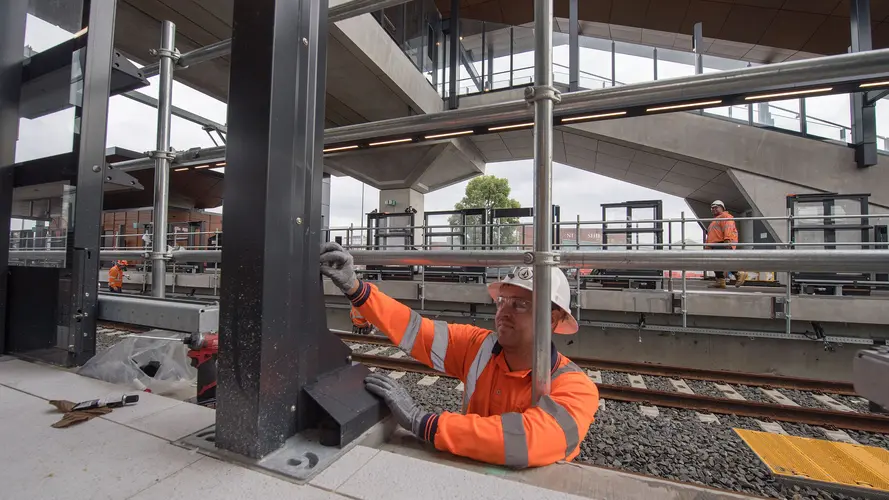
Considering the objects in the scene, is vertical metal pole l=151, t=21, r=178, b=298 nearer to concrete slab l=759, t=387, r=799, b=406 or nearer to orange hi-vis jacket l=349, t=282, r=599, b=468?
orange hi-vis jacket l=349, t=282, r=599, b=468

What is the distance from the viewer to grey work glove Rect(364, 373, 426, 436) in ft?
5.03

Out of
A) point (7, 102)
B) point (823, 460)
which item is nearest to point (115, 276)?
point (7, 102)

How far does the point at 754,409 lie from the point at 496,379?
152 inches

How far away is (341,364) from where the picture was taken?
1.72 m

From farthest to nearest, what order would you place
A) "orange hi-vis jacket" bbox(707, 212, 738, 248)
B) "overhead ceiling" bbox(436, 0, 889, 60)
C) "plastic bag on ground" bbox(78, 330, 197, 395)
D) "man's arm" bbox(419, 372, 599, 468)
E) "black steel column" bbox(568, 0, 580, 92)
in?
"black steel column" bbox(568, 0, 580, 92) < "overhead ceiling" bbox(436, 0, 889, 60) < "orange hi-vis jacket" bbox(707, 212, 738, 248) < "plastic bag on ground" bbox(78, 330, 197, 395) < "man's arm" bbox(419, 372, 599, 468)

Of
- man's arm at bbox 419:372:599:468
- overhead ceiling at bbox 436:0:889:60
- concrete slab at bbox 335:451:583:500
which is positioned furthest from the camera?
overhead ceiling at bbox 436:0:889:60

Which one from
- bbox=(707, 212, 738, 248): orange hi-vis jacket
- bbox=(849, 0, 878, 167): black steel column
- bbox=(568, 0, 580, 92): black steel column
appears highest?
bbox=(568, 0, 580, 92): black steel column

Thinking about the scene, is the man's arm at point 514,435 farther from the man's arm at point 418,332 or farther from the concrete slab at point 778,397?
the concrete slab at point 778,397

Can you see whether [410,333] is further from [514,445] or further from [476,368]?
[514,445]

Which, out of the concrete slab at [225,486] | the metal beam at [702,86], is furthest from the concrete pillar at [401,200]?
the concrete slab at [225,486]

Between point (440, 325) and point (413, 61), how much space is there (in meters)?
14.6

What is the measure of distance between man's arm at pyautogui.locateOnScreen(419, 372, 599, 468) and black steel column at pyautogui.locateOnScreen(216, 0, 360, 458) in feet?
1.36

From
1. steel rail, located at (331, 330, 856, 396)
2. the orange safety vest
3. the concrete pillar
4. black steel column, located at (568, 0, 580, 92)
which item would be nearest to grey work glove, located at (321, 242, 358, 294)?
steel rail, located at (331, 330, 856, 396)

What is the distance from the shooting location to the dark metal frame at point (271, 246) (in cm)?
129
